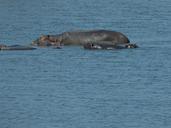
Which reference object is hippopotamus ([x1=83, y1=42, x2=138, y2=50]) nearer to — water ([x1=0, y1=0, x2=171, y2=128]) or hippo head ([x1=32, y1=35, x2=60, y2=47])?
water ([x1=0, y1=0, x2=171, y2=128])

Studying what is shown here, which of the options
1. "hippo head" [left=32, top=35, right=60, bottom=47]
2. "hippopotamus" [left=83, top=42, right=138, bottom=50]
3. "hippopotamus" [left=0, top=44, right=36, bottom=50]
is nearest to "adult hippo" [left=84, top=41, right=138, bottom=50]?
"hippopotamus" [left=83, top=42, right=138, bottom=50]

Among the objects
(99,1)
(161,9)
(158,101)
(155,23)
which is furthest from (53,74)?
(99,1)

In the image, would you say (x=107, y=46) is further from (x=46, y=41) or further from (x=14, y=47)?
(x=14, y=47)

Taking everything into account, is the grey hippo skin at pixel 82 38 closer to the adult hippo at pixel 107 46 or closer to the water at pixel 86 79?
the adult hippo at pixel 107 46

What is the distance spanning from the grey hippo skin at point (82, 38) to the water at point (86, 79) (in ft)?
2.30

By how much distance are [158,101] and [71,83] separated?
313 centimetres

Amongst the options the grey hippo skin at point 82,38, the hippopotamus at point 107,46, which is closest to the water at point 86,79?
the hippopotamus at point 107,46

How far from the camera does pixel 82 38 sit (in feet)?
124

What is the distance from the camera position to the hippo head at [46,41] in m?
37.5

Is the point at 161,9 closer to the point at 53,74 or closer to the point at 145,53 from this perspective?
the point at 145,53

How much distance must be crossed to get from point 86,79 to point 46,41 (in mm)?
7297

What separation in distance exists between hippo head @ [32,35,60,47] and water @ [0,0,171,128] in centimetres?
72

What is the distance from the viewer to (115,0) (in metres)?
59.3

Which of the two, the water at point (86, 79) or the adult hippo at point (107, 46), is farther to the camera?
the adult hippo at point (107, 46)
